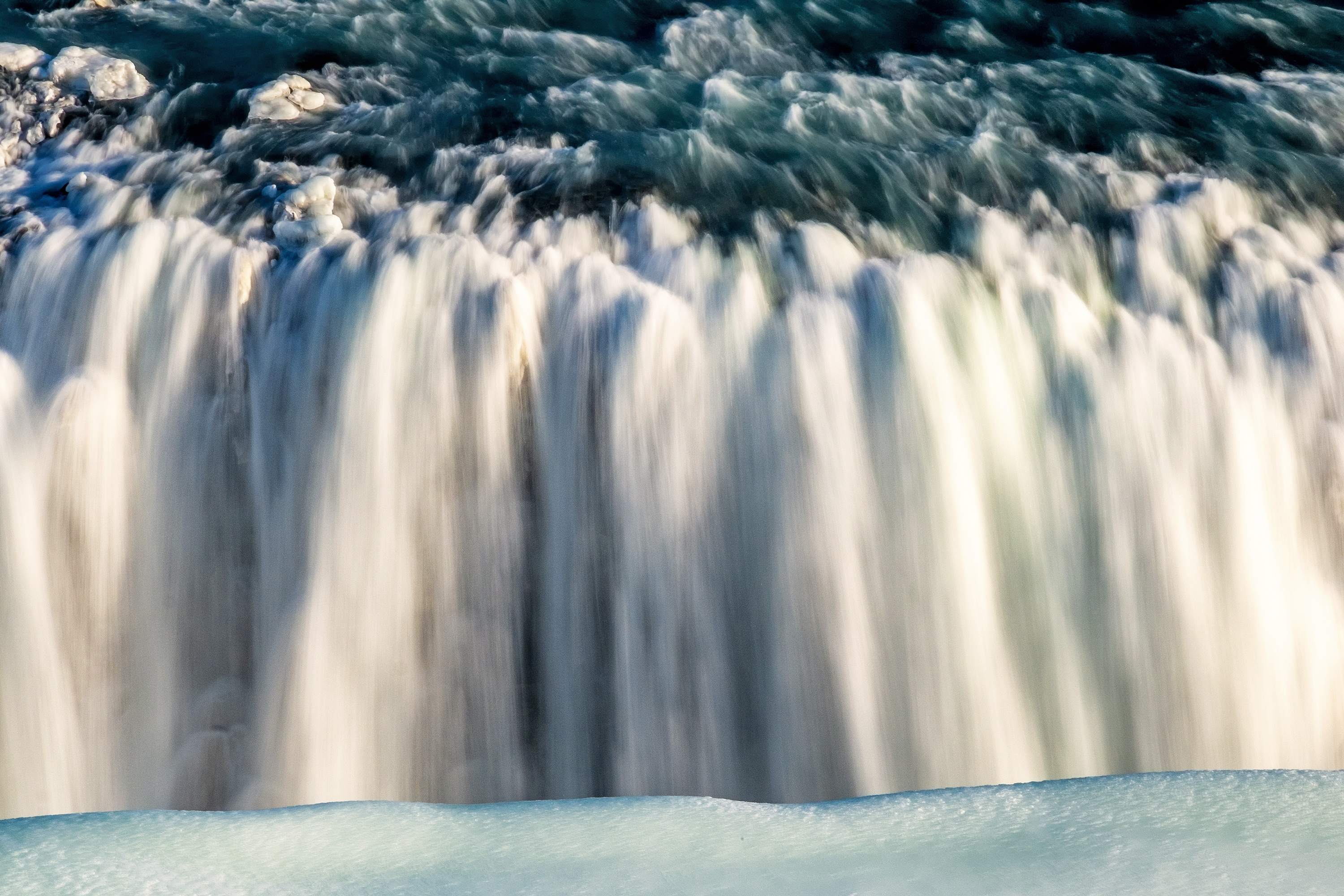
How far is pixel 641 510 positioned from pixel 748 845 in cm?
165

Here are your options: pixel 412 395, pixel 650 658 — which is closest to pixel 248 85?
pixel 412 395

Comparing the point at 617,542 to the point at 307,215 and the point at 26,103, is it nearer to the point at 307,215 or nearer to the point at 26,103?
the point at 307,215

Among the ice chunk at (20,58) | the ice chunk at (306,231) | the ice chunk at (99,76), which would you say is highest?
the ice chunk at (20,58)

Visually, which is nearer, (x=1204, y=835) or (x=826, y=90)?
(x=1204, y=835)

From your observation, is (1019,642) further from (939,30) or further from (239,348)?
(939,30)

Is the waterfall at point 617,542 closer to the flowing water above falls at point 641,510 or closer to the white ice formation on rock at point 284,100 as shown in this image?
the flowing water above falls at point 641,510

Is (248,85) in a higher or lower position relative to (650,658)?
higher

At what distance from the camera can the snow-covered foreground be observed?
72.4 inches

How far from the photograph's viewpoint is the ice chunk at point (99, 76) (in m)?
4.90

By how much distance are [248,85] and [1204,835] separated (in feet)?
15.1

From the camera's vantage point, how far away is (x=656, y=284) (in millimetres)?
3805

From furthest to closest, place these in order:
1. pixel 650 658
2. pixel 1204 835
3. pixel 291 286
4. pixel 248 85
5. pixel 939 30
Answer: pixel 939 30 < pixel 248 85 < pixel 291 286 < pixel 650 658 < pixel 1204 835

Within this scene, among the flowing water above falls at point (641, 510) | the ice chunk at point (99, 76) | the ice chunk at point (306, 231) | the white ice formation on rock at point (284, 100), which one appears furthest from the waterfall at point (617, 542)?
the ice chunk at point (99, 76)

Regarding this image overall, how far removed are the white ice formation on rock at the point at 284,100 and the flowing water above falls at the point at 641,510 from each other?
0.91 m
